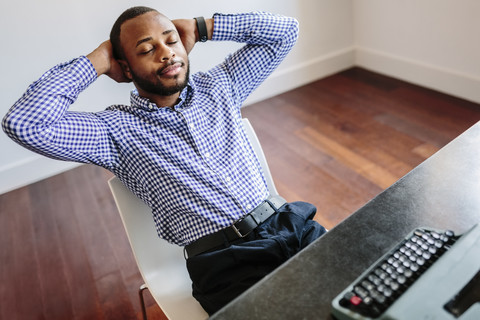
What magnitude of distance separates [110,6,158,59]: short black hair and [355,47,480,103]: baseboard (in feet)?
7.31

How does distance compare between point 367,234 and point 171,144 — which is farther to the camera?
point 171,144

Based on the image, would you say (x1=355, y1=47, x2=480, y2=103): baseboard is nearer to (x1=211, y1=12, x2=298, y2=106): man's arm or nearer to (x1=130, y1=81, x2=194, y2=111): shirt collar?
(x1=211, y1=12, x2=298, y2=106): man's arm

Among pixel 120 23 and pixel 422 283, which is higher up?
pixel 120 23

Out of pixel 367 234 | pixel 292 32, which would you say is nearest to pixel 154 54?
pixel 292 32

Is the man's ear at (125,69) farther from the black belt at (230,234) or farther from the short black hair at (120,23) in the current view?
the black belt at (230,234)

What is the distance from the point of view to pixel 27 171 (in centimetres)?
267

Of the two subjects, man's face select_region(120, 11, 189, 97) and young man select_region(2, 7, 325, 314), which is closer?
young man select_region(2, 7, 325, 314)

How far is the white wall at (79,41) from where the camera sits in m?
2.38

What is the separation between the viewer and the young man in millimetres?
1163

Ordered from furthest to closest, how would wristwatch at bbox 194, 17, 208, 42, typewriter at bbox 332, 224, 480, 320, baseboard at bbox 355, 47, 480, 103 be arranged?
1. baseboard at bbox 355, 47, 480, 103
2. wristwatch at bbox 194, 17, 208, 42
3. typewriter at bbox 332, 224, 480, 320

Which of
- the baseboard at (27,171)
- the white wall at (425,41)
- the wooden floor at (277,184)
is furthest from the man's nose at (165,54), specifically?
the white wall at (425,41)

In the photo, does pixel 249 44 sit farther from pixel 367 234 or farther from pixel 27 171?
pixel 27 171

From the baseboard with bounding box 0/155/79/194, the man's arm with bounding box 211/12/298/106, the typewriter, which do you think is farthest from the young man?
the baseboard with bounding box 0/155/79/194

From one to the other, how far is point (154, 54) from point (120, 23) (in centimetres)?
15
